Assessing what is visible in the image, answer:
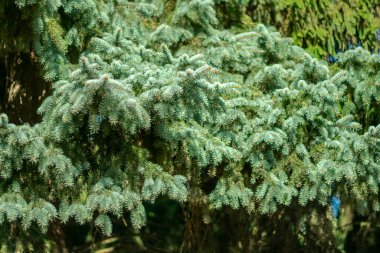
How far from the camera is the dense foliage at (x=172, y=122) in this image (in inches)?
189

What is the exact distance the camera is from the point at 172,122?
5.19m

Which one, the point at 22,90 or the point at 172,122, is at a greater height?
the point at 22,90

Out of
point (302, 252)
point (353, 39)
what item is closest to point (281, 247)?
point (302, 252)

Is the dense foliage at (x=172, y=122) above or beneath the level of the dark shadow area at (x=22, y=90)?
beneath

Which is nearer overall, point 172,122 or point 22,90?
point 172,122

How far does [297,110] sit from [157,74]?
4.02ft

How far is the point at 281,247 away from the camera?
26.3 feet

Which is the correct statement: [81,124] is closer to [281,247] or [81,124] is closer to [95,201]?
→ [95,201]

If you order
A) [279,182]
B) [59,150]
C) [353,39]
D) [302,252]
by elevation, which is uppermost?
[353,39]

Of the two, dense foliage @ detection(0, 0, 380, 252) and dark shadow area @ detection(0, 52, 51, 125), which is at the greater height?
dark shadow area @ detection(0, 52, 51, 125)

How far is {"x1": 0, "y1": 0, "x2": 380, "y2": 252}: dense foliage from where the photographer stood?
4805 millimetres

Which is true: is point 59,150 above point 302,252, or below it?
above

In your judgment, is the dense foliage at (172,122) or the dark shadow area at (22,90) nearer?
the dense foliage at (172,122)

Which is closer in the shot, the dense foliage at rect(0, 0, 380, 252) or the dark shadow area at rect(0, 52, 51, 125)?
the dense foliage at rect(0, 0, 380, 252)
